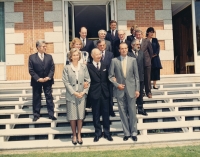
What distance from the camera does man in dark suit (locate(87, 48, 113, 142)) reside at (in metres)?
4.70

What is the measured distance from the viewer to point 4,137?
5047mm

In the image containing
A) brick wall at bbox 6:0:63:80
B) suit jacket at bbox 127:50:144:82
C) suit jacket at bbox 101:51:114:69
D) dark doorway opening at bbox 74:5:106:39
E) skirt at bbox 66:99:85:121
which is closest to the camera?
skirt at bbox 66:99:85:121

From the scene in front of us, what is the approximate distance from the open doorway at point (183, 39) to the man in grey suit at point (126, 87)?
553 centimetres

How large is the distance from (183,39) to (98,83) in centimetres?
Answer: 778

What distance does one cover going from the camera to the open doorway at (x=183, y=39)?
10.0m

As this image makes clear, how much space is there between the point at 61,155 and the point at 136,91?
6.12 feet

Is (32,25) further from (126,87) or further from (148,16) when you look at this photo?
(126,87)

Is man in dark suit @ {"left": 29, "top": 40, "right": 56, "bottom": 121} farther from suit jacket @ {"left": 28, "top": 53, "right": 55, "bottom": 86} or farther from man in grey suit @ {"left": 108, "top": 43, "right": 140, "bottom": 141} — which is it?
man in grey suit @ {"left": 108, "top": 43, "right": 140, "bottom": 141}

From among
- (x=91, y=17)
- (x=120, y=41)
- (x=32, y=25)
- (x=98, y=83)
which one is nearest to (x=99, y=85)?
(x=98, y=83)

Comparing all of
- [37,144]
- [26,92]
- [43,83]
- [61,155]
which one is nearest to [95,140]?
[61,155]

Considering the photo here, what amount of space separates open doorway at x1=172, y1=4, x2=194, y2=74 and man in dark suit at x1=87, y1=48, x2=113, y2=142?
589 cm

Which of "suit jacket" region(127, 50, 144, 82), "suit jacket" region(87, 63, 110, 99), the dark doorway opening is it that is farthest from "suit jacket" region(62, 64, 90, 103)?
the dark doorway opening

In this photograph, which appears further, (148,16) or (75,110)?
(148,16)

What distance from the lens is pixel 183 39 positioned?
1119cm
